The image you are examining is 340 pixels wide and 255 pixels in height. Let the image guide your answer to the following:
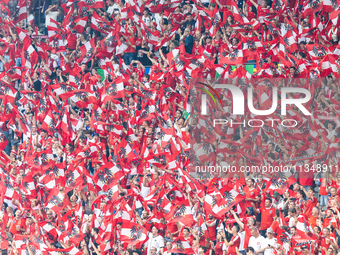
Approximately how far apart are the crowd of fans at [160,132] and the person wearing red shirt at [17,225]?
0.04 ft

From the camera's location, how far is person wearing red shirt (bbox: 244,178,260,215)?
360cm

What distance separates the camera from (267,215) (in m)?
3.58

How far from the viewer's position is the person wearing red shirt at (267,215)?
3.58 m

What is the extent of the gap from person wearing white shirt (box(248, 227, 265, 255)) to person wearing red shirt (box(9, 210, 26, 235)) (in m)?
2.60

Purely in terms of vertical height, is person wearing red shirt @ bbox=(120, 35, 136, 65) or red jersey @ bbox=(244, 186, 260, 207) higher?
person wearing red shirt @ bbox=(120, 35, 136, 65)

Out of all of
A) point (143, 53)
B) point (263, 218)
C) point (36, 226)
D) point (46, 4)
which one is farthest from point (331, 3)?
point (36, 226)

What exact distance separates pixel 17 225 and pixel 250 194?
2701mm

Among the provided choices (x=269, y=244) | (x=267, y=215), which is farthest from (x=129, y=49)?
(x=269, y=244)

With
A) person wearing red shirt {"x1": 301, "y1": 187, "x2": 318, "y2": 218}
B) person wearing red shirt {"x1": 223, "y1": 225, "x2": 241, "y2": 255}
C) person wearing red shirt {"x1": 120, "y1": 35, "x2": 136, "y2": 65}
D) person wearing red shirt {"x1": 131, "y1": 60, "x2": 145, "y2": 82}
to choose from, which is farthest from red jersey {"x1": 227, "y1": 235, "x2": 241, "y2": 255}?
person wearing red shirt {"x1": 120, "y1": 35, "x2": 136, "y2": 65}

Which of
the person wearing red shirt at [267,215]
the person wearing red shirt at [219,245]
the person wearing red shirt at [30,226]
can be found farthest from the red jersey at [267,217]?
the person wearing red shirt at [30,226]

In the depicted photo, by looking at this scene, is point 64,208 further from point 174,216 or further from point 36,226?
point 174,216

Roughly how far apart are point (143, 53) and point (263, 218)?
219cm

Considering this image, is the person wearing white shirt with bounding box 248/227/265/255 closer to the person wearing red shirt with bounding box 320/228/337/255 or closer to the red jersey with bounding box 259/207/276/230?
the red jersey with bounding box 259/207/276/230

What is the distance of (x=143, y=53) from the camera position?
12.5ft
